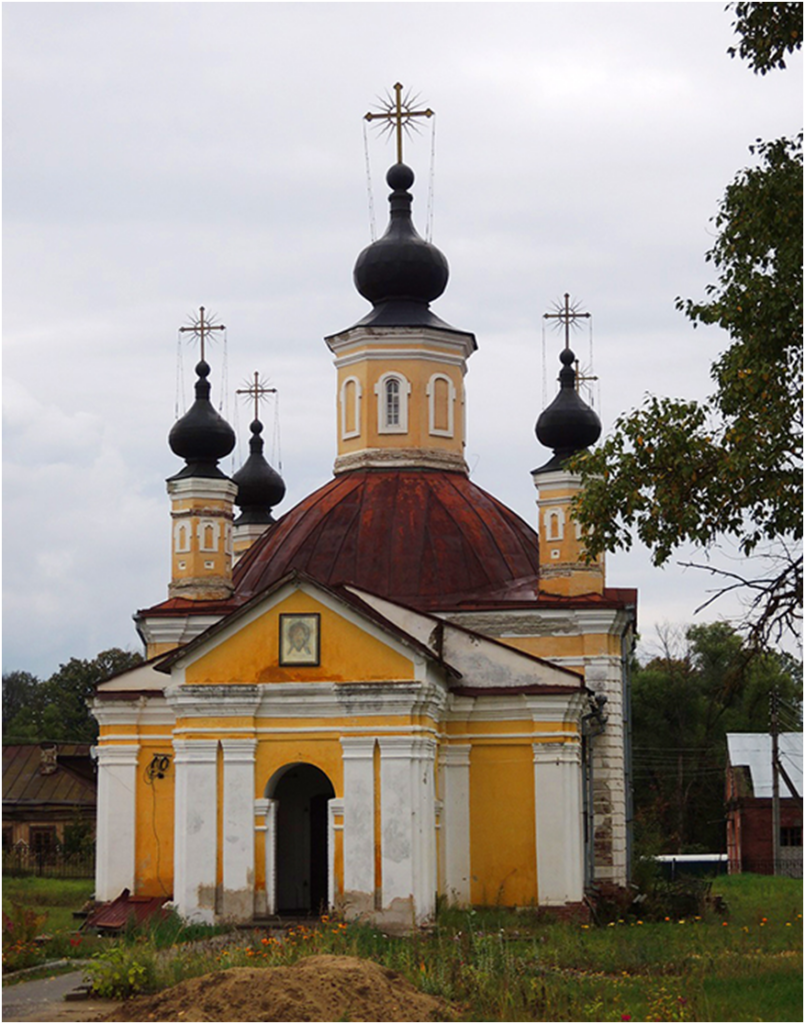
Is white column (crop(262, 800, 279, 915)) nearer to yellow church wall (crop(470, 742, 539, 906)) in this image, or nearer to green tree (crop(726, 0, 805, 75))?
yellow church wall (crop(470, 742, 539, 906))

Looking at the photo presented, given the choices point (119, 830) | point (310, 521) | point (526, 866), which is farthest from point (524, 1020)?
point (310, 521)

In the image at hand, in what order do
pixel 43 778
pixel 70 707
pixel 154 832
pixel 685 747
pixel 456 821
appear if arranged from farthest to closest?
pixel 70 707 → pixel 685 747 → pixel 43 778 → pixel 154 832 → pixel 456 821

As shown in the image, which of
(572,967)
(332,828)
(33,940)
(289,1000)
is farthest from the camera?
(332,828)

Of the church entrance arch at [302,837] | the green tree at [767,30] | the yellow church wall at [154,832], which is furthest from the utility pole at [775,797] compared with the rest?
the green tree at [767,30]

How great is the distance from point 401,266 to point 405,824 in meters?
11.0

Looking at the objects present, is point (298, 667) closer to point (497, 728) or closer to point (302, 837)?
point (497, 728)

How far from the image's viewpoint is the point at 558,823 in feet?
72.8

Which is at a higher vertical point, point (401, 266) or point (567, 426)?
point (401, 266)

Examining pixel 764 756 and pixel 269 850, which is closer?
pixel 269 850

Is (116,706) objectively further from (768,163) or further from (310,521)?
(768,163)

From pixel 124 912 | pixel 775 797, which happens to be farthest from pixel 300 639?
pixel 775 797

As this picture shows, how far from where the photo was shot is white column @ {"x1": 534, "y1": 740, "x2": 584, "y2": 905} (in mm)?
22047

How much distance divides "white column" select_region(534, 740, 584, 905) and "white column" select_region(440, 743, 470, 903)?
1.00 meters

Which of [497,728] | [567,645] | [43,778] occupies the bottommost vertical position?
[43,778]
